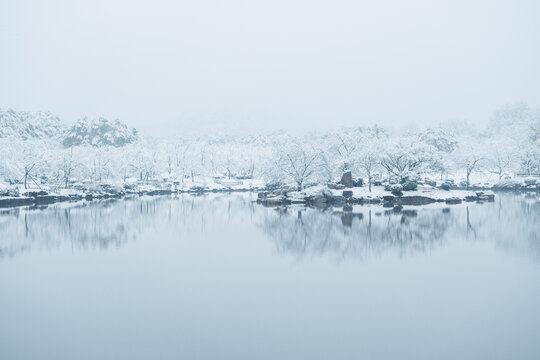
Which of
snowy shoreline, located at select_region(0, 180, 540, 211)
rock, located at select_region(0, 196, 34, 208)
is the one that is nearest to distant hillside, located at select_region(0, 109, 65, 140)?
snowy shoreline, located at select_region(0, 180, 540, 211)

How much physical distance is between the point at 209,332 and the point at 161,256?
30.9 ft

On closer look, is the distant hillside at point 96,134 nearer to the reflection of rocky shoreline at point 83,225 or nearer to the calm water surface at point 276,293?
the reflection of rocky shoreline at point 83,225

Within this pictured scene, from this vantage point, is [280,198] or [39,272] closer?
[39,272]

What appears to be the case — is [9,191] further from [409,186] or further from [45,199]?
[409,186]

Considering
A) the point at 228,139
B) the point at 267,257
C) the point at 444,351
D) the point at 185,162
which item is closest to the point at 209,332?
the point at 444,351

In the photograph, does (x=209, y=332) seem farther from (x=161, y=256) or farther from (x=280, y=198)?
(x=280, y=198)

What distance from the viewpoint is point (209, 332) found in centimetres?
1011

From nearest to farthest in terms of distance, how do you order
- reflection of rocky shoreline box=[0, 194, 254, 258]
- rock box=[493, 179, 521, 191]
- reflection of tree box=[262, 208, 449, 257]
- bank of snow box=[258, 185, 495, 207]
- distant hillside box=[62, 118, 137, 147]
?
reflection of tree box=[262, 208, 449, 257] < reflection of rocky shoreline box=[0, 194, 254, 258] < bank of snow box=[258, 185, 495, 207] < rock box=[493, 179, 521, 191] < distant hillside box=[62, 118, 137, 147]

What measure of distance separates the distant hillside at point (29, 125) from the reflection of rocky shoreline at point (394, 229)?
3356 inches

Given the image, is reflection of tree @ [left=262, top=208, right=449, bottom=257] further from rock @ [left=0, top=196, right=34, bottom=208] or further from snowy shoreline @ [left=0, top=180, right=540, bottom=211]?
rock @ [left=0, top=196, right=34, bottom=208]

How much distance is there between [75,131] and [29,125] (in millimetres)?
14128

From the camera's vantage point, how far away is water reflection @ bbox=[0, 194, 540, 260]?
20250 mm

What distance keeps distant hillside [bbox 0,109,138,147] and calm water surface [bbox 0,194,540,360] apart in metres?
77.0

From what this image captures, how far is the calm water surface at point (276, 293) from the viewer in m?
9.38
